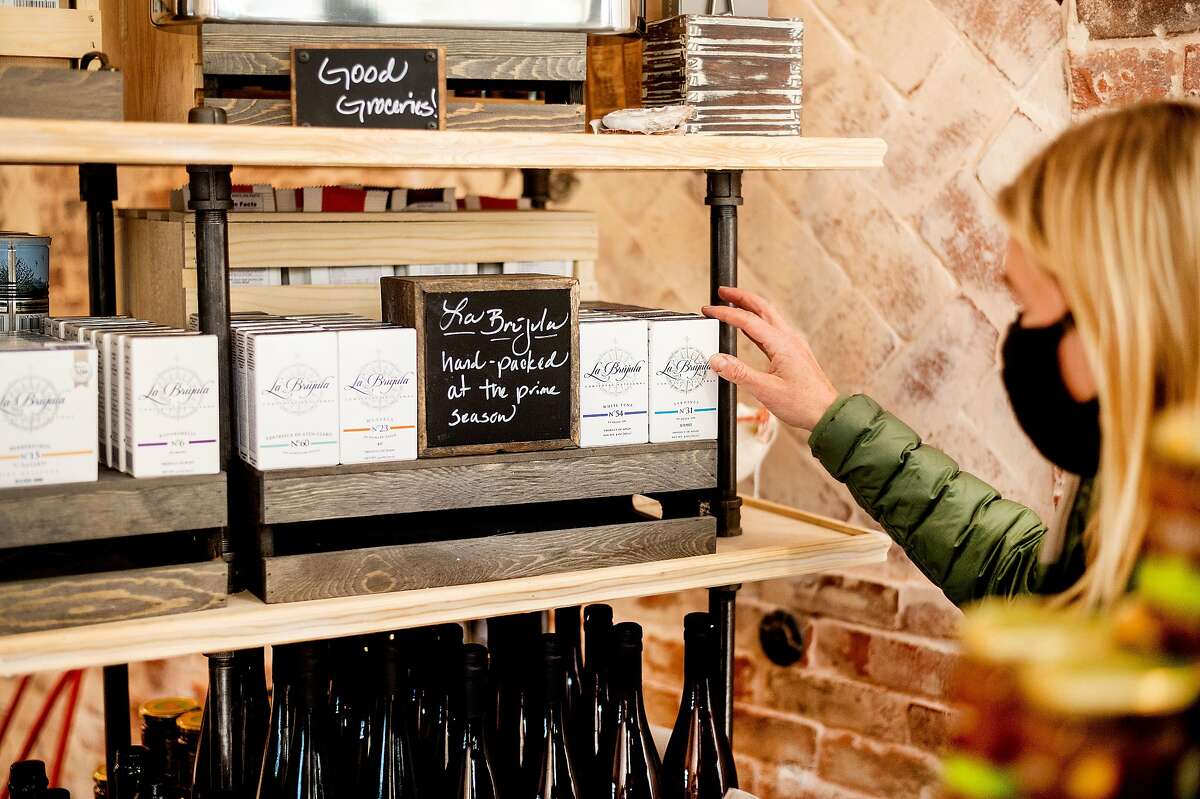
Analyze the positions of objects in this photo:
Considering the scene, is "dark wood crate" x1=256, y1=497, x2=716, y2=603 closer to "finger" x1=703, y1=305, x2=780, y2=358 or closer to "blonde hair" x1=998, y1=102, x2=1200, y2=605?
"finger" x1=703, y1=305, x2=780, y2=358

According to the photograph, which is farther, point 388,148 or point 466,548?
point 466,548

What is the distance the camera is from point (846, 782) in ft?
6.43

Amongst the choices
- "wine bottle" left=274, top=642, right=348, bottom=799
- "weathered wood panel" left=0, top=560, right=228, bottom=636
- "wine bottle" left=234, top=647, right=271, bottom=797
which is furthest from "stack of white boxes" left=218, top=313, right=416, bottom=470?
"wine bottle" left=234, top=647, right=271, bottom=797

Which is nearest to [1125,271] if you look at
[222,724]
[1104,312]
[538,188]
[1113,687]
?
[1104,312]

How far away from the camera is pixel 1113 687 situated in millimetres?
496

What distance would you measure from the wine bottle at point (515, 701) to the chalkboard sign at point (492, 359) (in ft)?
1.32

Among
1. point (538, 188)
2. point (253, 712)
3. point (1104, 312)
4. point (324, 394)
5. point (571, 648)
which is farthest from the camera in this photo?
point (538, 188)

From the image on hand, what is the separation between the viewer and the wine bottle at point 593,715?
155cm

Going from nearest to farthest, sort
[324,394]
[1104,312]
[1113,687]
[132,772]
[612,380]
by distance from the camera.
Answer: [1113,687], [1104,312], [324,394], [612,380], [132,772]

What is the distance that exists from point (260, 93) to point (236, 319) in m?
0.34

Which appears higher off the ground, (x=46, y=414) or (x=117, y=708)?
(x=46, y=414)

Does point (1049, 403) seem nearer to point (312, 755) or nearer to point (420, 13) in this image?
point (420, 13)

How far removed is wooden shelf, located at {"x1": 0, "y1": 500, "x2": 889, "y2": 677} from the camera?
42.2 inches

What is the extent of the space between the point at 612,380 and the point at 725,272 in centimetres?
20
